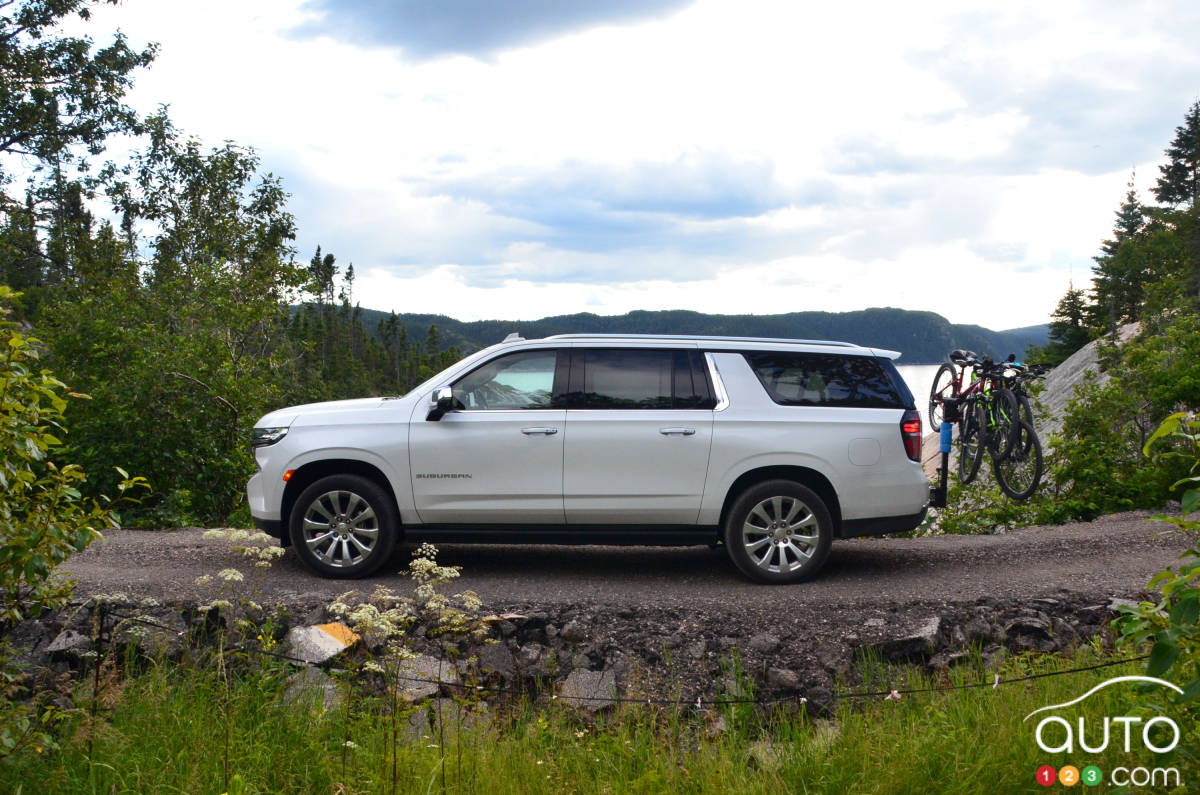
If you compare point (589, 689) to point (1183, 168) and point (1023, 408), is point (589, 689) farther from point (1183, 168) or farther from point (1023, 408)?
point (1183, 168)

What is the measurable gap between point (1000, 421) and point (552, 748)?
8605mm

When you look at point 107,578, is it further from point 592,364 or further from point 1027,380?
point 1027,380

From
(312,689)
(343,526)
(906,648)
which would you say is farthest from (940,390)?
(312,689)

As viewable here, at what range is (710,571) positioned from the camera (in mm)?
8453

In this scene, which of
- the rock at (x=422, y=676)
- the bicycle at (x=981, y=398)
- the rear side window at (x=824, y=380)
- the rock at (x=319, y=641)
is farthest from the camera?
the bicycle at (x=981, y=398)

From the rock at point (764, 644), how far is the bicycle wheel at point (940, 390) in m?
7.39

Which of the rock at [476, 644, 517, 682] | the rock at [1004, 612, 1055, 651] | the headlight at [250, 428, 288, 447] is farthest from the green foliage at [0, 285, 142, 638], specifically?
the rock at [1004, 612, 1055, 651]

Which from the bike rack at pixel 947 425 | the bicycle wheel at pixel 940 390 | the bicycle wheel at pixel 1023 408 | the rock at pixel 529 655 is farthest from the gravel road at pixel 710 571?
the bicycle wheel at pixel 940 390

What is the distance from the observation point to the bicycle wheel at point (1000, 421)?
36.6 ft

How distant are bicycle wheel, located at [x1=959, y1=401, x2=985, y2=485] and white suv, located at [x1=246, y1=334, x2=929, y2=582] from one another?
16.0 ft

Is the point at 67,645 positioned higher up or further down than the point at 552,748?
higher up

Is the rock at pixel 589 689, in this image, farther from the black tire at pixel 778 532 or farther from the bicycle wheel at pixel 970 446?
the bicycle wheel at pixel 970 446

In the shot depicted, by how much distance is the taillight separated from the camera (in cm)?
773

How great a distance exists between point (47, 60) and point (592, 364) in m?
28.6
